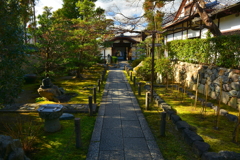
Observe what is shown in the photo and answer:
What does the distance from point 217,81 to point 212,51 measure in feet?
5.63

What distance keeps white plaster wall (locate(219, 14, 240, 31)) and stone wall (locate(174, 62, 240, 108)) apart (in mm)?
2723

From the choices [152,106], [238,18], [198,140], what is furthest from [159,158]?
[238,18]

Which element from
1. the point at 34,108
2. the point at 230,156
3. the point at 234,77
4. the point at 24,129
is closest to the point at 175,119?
the point at 230,156

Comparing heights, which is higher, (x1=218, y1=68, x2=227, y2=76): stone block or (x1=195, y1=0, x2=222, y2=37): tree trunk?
(x1=195, y1=0, x2=222, y2=37): tree trunk

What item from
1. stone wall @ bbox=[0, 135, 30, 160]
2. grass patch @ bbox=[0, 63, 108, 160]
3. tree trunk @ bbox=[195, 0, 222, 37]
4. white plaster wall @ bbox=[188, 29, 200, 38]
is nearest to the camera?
stone wall @ bbox=[0, 135, 30, 160]

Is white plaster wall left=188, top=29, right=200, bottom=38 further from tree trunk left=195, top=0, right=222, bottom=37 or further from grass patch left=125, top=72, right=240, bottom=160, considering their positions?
grass patch left=125, top=72, right=240, bottom=160

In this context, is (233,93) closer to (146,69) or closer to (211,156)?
(211,156)

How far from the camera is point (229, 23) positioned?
10156mm

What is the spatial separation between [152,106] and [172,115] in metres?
2.04

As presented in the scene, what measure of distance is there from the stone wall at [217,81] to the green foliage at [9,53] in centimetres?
661

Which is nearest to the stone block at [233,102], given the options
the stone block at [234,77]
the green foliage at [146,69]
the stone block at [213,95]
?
the stone block at [234,77]

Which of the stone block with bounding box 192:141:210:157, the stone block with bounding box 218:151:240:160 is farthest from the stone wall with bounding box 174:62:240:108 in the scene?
the stone block with bounding box 218:151:240:160

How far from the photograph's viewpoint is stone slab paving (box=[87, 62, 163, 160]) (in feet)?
14.4

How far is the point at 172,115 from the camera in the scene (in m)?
6.32
